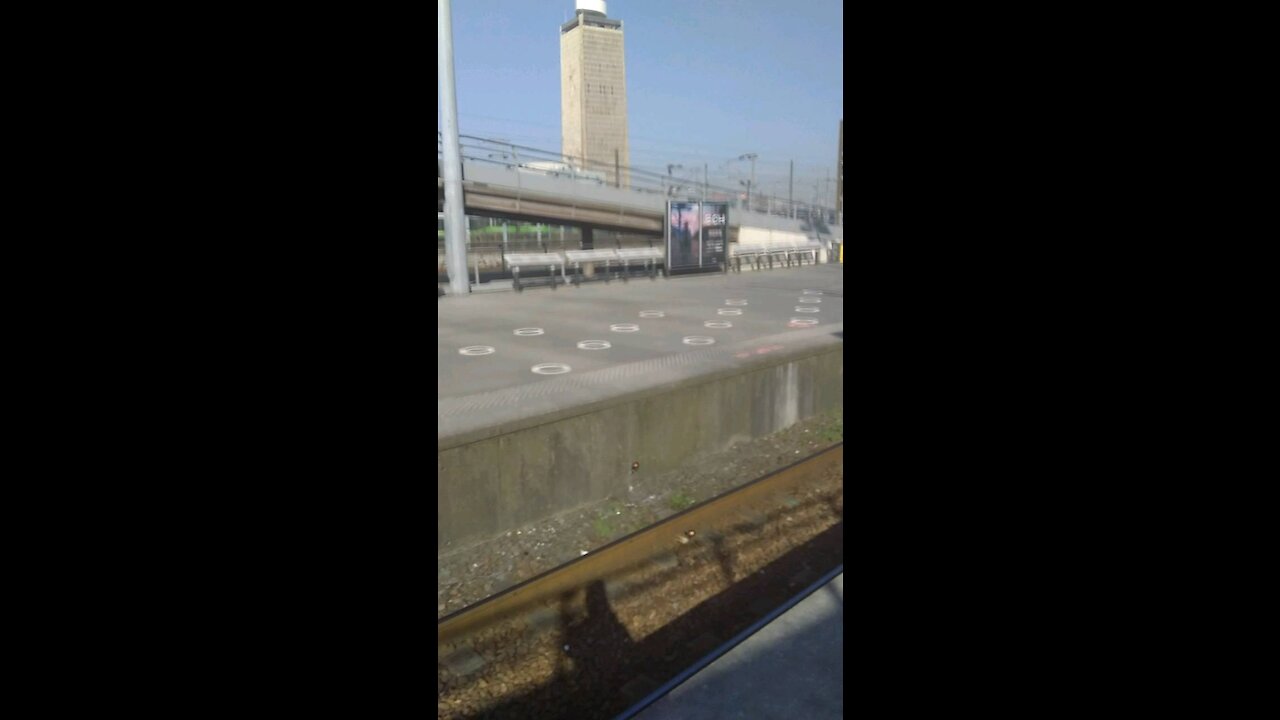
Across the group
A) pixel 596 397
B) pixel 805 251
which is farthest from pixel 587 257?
pixel 596 397

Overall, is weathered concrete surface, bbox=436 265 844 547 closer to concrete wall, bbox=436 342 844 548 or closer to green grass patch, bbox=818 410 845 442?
concrete wall, bbox=436 342 844 548

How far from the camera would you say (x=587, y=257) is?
19734mm

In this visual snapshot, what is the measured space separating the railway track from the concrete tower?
83868 mm

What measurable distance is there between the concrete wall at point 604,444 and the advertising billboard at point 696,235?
11943 millimetres

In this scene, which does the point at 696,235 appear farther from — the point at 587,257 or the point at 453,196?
the point at 453,196

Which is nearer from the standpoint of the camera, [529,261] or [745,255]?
[529,261]

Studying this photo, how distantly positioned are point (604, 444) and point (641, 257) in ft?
47.5

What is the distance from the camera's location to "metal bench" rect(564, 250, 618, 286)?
19.4 meters

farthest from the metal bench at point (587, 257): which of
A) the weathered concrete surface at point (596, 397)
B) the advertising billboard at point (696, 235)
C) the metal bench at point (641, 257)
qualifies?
the weathered concrete surface at point (596, 397)

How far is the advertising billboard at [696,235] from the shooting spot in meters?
20.9

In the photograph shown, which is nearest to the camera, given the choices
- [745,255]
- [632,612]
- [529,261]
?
[632,612]
